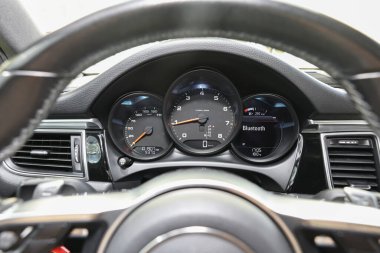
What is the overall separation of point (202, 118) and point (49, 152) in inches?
37.4

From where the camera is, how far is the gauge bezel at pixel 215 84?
2.59 meters

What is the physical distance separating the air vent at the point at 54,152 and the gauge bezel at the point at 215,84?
23.2 inches

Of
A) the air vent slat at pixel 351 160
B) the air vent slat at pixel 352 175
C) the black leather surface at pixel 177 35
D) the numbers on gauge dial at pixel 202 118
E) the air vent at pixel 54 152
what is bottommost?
the air vent slat at pixel 352 175

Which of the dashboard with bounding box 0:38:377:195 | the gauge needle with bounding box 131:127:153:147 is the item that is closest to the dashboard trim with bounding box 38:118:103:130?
the dashboard with bounding box 0:38:377:195

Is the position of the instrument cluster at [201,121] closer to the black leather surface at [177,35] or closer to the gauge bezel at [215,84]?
the gauge bezel at [215,84]

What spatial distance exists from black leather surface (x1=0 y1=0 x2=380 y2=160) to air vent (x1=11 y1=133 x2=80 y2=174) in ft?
5.62

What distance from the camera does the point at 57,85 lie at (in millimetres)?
681

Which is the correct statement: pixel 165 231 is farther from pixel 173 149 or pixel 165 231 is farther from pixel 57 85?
pixel 173 149

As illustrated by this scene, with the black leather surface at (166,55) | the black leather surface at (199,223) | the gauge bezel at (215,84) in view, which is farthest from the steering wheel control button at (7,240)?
the gauge bezel at (215,84)

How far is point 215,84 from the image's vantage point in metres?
2.73

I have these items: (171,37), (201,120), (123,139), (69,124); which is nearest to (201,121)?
(201,120)

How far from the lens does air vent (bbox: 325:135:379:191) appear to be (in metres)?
2.14

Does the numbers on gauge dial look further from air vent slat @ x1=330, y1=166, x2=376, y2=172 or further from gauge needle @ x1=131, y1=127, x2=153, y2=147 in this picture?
air vent slat @ x1=330, y1=166, x2=376, y2=172

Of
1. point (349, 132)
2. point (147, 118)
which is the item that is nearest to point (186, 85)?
point (147, 118)
